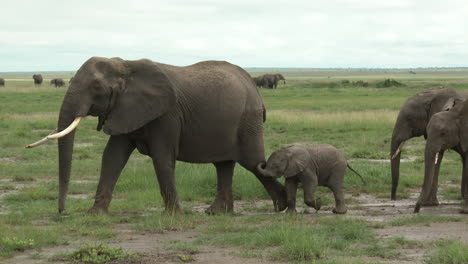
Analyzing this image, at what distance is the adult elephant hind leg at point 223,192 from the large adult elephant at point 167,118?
13 mm

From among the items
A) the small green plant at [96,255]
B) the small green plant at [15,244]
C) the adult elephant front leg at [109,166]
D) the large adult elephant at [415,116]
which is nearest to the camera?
the small green plant at [96,255]

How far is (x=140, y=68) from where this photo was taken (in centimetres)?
881

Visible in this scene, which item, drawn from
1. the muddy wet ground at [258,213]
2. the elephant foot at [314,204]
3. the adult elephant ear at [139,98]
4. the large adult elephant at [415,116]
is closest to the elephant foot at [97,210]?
the muddy wet ground at [258,213]

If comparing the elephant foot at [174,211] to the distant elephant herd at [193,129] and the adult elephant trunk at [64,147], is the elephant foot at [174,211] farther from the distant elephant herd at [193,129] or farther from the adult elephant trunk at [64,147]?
the adult elephant trunk at [64,147]

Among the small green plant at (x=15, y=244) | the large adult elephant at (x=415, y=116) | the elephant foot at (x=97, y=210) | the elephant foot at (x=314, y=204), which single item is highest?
the large adult elephant at (x=415, y=116)

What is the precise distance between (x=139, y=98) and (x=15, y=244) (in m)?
2.44

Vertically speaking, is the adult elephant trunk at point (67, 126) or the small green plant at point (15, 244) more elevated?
the adult elephant trunk at point (67, 126)

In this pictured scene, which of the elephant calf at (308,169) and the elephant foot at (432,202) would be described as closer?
the elephant calf at (308,169)

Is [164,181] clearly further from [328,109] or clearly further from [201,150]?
[328,109]

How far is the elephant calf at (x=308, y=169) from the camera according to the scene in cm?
916

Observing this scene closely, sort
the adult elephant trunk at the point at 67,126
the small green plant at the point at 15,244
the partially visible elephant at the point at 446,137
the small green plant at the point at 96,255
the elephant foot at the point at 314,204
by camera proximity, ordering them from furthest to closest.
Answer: the partially visible elephant at the point at 446,137 → the elephant foot at the point at 314,204 → the adult elephant trunk at the point at 67,126 → the small green plant at the point at 15,244 → the small green plant at the point at 96,255

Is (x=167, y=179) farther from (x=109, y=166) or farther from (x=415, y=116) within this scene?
(x=415, y=116)

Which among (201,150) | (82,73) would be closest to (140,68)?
(82,73)

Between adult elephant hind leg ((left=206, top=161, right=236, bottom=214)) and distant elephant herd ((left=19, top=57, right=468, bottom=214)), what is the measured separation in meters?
0.01
